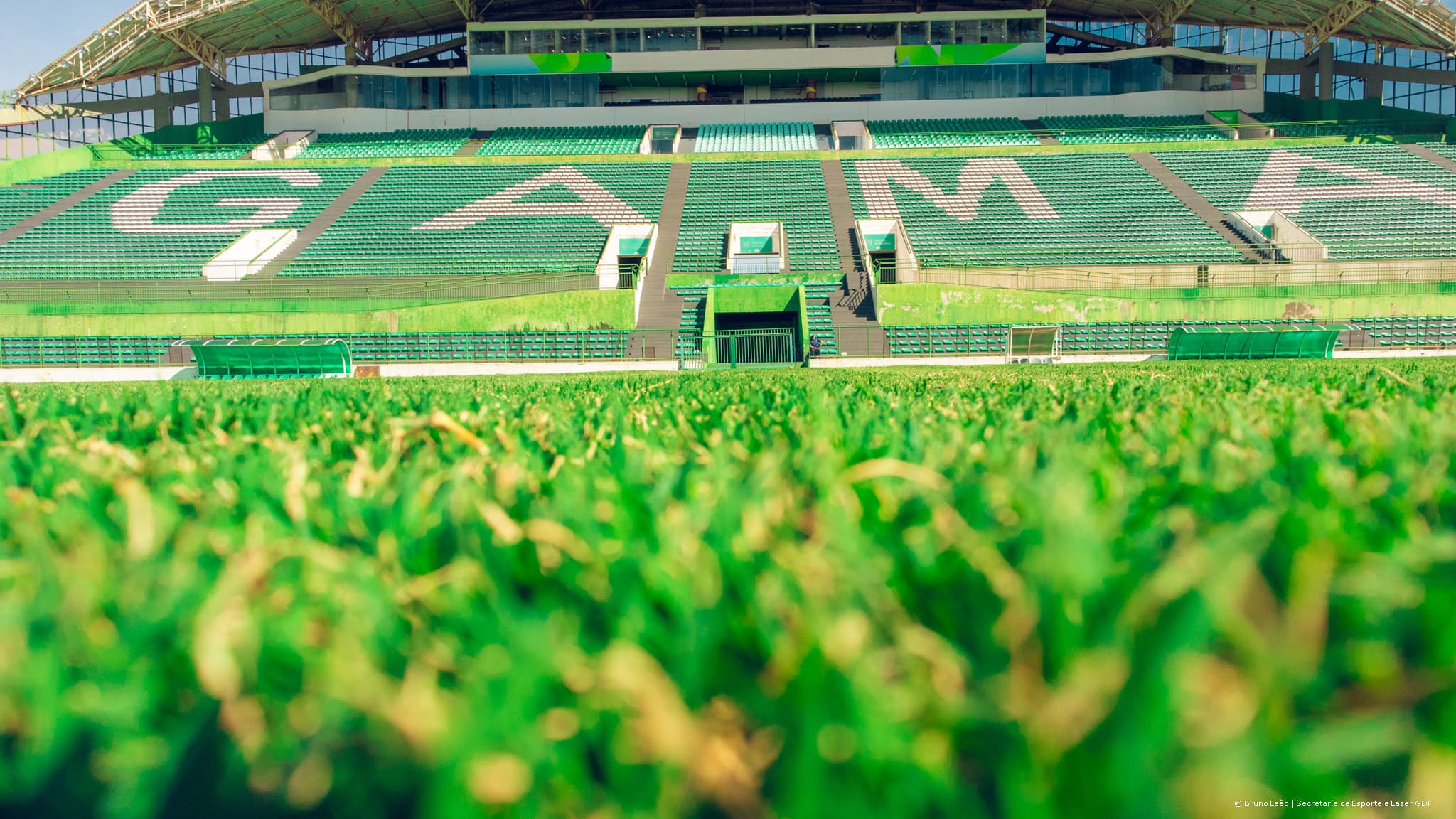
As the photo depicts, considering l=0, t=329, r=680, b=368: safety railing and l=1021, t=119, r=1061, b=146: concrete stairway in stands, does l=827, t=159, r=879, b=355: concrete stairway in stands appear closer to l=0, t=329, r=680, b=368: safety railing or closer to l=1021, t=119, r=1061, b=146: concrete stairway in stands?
l=0, t=329, r=680, b=368: safety railing

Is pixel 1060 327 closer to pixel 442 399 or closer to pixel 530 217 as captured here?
pixel 530 217

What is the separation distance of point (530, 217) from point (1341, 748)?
30153mm

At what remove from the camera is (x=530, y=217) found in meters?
29.0

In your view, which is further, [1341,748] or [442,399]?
[442,399]

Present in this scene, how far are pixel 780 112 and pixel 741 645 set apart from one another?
41825 mm

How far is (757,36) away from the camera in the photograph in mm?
41312

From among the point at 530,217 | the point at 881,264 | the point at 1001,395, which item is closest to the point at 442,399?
the point at 1001,395

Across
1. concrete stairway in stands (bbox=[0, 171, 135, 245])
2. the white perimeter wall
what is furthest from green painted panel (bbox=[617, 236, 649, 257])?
concrete stairway in stands (bbox=[0, 171, 135, 245])

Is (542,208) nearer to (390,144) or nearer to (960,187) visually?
(390,144)

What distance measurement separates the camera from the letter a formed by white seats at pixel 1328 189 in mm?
27594

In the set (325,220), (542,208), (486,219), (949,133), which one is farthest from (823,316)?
(949,133)

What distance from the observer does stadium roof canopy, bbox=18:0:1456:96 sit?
3300 cm

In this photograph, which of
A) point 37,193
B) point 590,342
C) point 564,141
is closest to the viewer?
point 590,342

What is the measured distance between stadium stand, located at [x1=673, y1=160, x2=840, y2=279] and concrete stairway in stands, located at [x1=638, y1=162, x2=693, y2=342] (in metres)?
0.27
